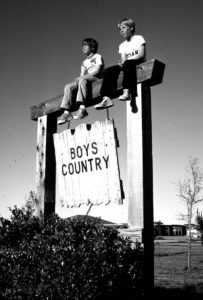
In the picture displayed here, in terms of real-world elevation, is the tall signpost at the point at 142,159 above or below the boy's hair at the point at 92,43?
below

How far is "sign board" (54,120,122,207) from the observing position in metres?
4.03

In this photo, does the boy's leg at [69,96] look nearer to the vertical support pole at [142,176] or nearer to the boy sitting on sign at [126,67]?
the boy sitting on sign at [126,67]

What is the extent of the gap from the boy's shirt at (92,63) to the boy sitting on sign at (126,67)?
188 millimetres

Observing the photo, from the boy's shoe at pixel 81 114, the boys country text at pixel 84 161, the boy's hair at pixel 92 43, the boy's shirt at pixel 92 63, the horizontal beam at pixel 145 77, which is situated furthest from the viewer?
the boy's hair at pixel 92 43

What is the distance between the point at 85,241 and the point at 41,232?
0.68 metres

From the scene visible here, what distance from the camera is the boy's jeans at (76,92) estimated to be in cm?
450

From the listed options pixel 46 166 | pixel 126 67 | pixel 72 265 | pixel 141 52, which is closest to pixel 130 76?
pixel 126 67

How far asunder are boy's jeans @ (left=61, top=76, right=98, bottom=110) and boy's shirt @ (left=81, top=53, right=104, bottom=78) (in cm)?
17

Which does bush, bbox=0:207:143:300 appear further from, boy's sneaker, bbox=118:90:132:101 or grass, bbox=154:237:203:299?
grass, bbox=154:237:203:299

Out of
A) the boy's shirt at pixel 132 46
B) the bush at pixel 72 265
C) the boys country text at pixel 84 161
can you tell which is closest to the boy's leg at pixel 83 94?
the boys country text at pixel 84 161

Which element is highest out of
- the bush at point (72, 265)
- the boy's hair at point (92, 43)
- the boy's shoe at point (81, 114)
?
the boy's hair at point (92, 43)

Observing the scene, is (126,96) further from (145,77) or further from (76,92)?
(76,92)

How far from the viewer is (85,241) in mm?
3133

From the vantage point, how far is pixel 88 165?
4316 millimetres
